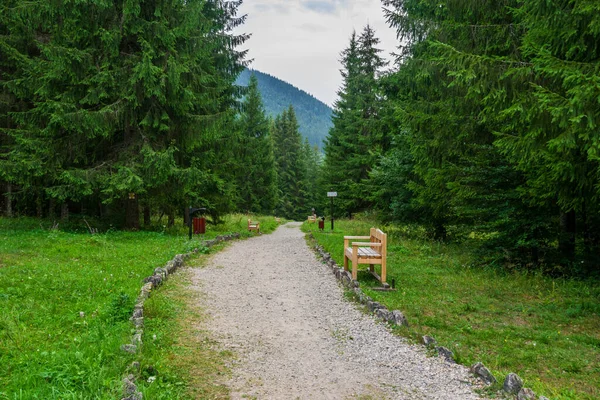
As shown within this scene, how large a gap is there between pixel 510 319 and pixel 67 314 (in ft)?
21.8

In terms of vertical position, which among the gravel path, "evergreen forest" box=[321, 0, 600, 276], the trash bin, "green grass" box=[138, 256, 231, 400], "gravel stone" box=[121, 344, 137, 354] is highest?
"evergreen forest" box=[321, 0, 600, 276]

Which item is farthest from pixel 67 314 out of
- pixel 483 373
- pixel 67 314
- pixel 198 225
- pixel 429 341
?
pixel 198 225

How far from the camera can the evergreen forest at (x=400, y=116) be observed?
6.01 metres

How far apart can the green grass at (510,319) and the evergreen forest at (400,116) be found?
1.41 meters

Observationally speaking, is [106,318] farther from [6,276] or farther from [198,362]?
[6,276]

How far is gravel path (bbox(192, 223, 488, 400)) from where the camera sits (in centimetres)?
375

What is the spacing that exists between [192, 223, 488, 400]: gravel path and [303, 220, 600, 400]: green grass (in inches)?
20.4

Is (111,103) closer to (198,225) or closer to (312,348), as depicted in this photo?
(198,225)

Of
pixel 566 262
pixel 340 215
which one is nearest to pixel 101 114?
pixel 566 262

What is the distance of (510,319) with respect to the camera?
5.93 metres

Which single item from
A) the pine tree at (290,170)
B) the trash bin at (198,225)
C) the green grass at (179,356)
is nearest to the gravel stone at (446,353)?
the green grass at (179,356)

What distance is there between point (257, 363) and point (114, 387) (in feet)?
5.11

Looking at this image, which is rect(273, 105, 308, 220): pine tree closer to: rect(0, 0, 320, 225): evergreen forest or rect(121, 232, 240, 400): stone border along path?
rect(0, 0, 320, 225): evergreen forest

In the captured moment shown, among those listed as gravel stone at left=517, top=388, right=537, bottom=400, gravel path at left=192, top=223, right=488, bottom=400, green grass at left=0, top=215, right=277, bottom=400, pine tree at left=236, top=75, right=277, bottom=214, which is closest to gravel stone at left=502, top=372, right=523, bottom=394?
gravel stone at left=517, top=388, right=537, bottom=400
